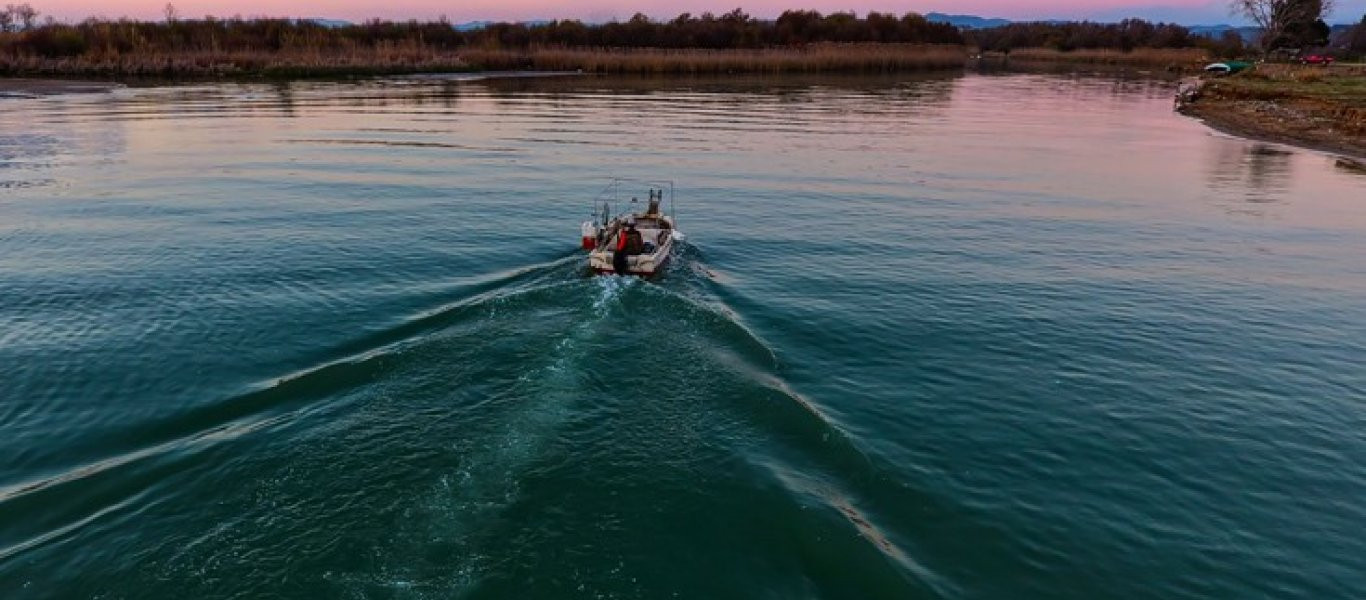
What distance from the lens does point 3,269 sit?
24672 mm

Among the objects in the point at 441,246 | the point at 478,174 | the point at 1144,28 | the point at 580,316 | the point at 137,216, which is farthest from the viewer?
the point at 1144,28

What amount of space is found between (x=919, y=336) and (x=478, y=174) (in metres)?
29.7

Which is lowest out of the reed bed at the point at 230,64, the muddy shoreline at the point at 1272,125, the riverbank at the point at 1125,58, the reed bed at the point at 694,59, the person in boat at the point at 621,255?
the person in boat at the point at 621,255

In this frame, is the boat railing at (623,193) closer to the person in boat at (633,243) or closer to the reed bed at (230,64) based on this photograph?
the person in boat at (633,243)

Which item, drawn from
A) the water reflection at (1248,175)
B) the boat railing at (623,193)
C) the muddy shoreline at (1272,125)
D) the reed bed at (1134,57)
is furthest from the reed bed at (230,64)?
the reed bed at (1134,57)

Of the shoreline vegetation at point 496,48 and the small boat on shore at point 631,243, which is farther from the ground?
the shoreline vegetation at point 496,48

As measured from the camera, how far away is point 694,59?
11706cm

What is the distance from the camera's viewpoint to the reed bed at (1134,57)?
499ft

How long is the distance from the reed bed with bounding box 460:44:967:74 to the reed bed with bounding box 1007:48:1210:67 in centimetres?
6057

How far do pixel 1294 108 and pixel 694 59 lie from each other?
7324cm

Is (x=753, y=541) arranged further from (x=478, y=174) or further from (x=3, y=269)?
(x=478, y=174)

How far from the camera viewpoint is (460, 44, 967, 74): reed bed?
384 feet

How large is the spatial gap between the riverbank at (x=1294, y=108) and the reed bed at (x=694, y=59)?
1959 inches

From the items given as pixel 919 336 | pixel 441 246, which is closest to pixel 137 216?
pixel 441 246
